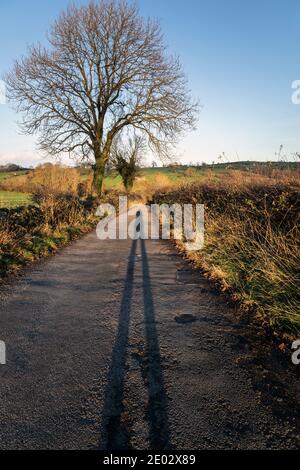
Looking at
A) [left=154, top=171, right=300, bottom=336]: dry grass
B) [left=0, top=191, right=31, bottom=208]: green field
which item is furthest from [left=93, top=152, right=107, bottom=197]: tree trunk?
[left=154, top=171, right=300, bottom=336]: dry grass

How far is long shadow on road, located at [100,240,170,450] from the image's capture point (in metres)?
1.99

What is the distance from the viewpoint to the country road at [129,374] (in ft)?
6.66

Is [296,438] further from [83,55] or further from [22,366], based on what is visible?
[83,55]

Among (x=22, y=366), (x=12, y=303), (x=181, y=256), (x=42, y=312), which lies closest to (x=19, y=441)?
(x=22, y=366)

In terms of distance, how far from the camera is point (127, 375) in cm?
269

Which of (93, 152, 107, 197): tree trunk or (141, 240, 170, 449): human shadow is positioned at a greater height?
(93, 152, 107, 197): tree trunk

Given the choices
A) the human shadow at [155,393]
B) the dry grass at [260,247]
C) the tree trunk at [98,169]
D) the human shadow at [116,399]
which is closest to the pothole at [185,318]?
the human shadow at [155,393]

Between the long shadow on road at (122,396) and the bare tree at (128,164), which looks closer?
the long shadow on road at (122,396)

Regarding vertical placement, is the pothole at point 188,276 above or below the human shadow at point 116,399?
above

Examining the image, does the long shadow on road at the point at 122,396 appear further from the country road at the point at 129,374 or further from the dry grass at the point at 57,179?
the dry grass at the point at 57,179

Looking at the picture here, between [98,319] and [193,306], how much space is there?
149 cm

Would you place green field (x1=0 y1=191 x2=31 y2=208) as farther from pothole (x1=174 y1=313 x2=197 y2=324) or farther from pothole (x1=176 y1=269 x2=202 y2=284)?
pothole (x1=174 y1=313 x2=197 y2=324)

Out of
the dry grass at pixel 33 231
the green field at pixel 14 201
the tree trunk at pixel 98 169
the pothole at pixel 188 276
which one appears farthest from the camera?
the tree trunk at pixel 98 169

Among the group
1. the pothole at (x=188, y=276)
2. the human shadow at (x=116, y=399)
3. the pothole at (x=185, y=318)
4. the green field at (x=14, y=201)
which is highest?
the green field at (x=14, y=201)
